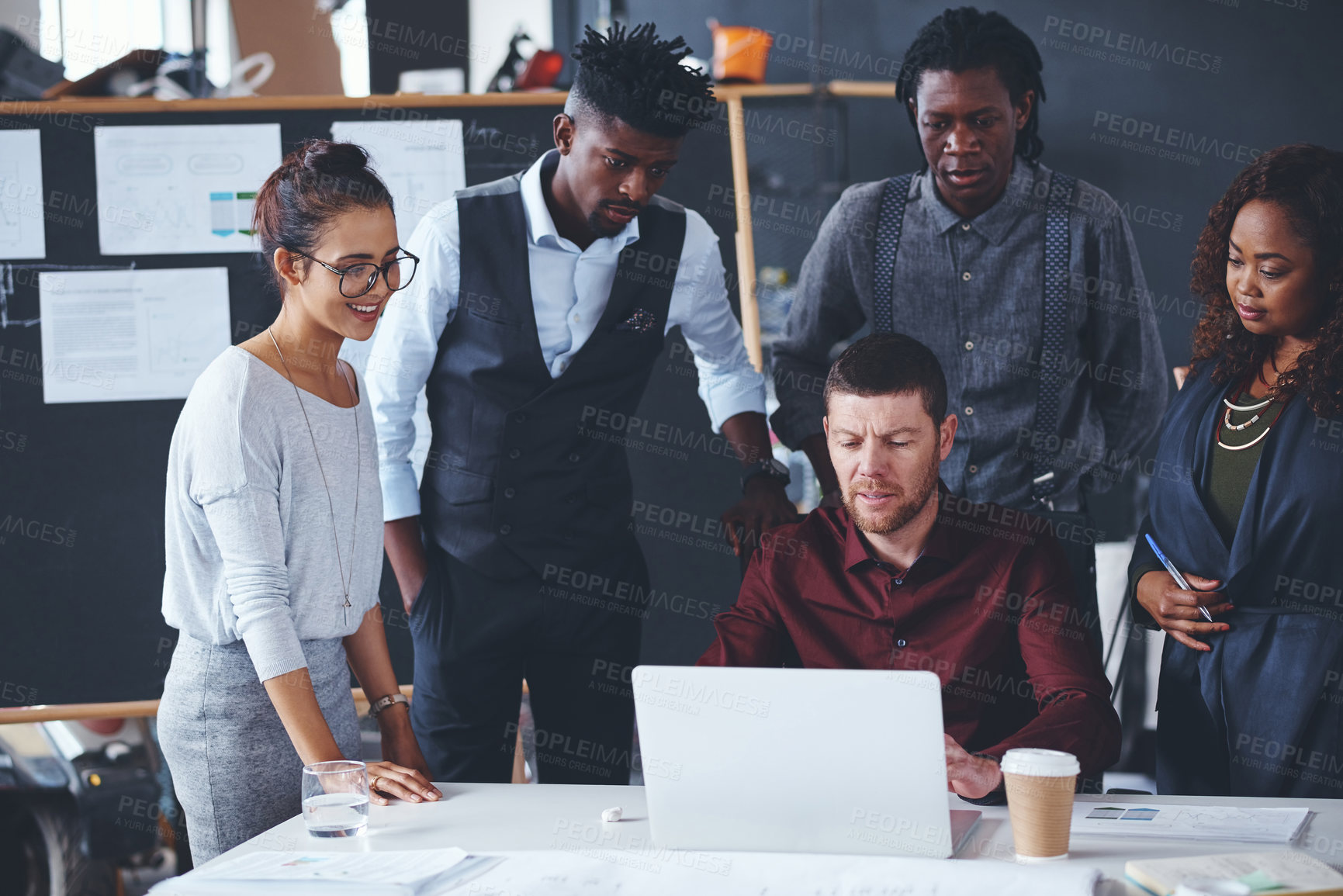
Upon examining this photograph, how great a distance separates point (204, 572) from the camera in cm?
158

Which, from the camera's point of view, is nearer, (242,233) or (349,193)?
(349,193)

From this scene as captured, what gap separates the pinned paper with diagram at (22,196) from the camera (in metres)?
2.68

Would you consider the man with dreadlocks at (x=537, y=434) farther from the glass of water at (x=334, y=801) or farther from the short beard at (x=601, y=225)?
the glass of water at (x=334, y=801)

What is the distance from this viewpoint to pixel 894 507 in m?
1.75

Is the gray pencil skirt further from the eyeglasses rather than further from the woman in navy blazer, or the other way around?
the woman in navy blazer

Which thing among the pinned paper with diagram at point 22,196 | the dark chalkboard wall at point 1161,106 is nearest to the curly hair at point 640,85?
the pinned paper with diagram at point 22,196

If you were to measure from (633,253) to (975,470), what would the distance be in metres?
0.75

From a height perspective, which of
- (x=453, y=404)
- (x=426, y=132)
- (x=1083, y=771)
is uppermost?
(x=426, y=132)

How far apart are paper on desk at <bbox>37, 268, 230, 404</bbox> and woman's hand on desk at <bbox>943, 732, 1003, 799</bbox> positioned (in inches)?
78.2

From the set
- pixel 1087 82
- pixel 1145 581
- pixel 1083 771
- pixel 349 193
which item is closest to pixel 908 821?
pixel 1083 771

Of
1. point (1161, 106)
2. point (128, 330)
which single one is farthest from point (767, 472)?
point (1161, 106)

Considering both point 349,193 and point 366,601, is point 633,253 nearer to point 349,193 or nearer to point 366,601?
point 349,193

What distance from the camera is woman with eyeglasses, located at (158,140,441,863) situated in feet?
4.99

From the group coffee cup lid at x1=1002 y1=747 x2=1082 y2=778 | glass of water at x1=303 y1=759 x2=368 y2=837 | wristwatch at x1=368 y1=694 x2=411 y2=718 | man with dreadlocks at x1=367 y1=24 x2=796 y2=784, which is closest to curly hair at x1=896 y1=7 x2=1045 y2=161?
man with dreadlocks at x1=367 y1=24 x2=796 y2=784
